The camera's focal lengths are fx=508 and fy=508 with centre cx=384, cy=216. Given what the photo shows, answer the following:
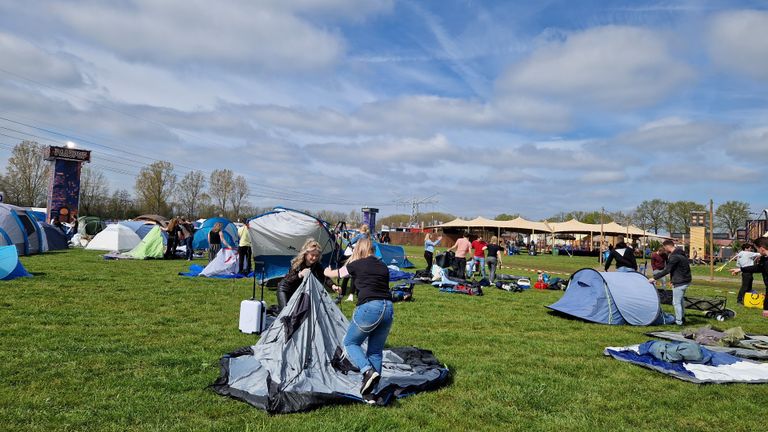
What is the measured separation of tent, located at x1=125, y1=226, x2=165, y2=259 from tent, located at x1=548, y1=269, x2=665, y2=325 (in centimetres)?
1667

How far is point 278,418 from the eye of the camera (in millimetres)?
4805

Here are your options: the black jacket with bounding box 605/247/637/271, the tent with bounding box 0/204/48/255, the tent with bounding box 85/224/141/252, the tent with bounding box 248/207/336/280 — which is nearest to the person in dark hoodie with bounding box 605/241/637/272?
the black jacket with bounding box 605/247/637/271

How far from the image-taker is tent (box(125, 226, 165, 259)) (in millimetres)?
21109

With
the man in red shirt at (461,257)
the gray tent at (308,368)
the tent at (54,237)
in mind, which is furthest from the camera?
the tent at (54,237)

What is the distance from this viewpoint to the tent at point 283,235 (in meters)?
15.0

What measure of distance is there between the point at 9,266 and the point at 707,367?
48.6 ft

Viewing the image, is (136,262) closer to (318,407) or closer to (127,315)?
(127,315)

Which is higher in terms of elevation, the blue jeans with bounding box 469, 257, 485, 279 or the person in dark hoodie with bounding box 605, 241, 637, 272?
the person in dark hoodie with bounding box 605, 241, 637, 272

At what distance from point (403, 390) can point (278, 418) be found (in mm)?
1445

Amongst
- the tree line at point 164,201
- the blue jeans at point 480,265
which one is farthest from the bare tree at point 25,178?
the blue jeans at point 480,265

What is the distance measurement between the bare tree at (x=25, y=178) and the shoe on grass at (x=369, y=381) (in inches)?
2564

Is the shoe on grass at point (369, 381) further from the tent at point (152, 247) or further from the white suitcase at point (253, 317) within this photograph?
the tent at point (152, 247)

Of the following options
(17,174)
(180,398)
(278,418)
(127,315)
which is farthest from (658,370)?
(17,174)

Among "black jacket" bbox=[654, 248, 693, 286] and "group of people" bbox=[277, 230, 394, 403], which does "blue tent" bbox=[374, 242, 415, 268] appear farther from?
"group of people" bbox=[277, 230, 394, 403]
